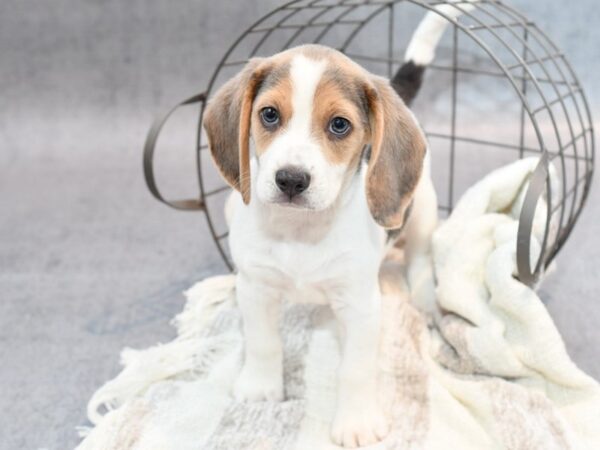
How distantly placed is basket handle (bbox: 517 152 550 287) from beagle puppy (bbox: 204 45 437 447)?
29 centimetres

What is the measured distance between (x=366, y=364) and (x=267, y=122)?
2.22 feet

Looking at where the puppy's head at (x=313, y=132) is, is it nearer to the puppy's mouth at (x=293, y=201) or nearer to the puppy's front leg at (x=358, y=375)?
the puppy's mouth at (x=293, y=201)

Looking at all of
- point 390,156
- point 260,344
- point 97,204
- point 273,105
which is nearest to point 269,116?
point 273,105

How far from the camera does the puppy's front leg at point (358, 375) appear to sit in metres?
2.08

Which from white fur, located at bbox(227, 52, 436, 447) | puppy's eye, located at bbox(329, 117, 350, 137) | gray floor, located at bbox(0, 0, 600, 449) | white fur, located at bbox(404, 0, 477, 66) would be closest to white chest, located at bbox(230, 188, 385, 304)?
white fur, located at bbox(227, 52, 436, 447)

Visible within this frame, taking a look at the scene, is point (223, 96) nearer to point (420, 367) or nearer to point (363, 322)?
point (363, 322)

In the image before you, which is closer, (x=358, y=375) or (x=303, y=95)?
(x=303, y=95)

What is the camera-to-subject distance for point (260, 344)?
224 centimetres

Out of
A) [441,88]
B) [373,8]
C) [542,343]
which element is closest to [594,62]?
[441,88]

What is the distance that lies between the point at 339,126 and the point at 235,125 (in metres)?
0.27

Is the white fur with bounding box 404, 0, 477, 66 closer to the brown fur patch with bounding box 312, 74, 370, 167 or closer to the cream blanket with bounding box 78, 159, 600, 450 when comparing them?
the cream blanket with bounding box 78, 159, 600, 450

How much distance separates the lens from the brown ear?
1928 mm

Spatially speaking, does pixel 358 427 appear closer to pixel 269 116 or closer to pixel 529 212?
pixel 529 212

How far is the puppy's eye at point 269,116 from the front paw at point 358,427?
768 mm
